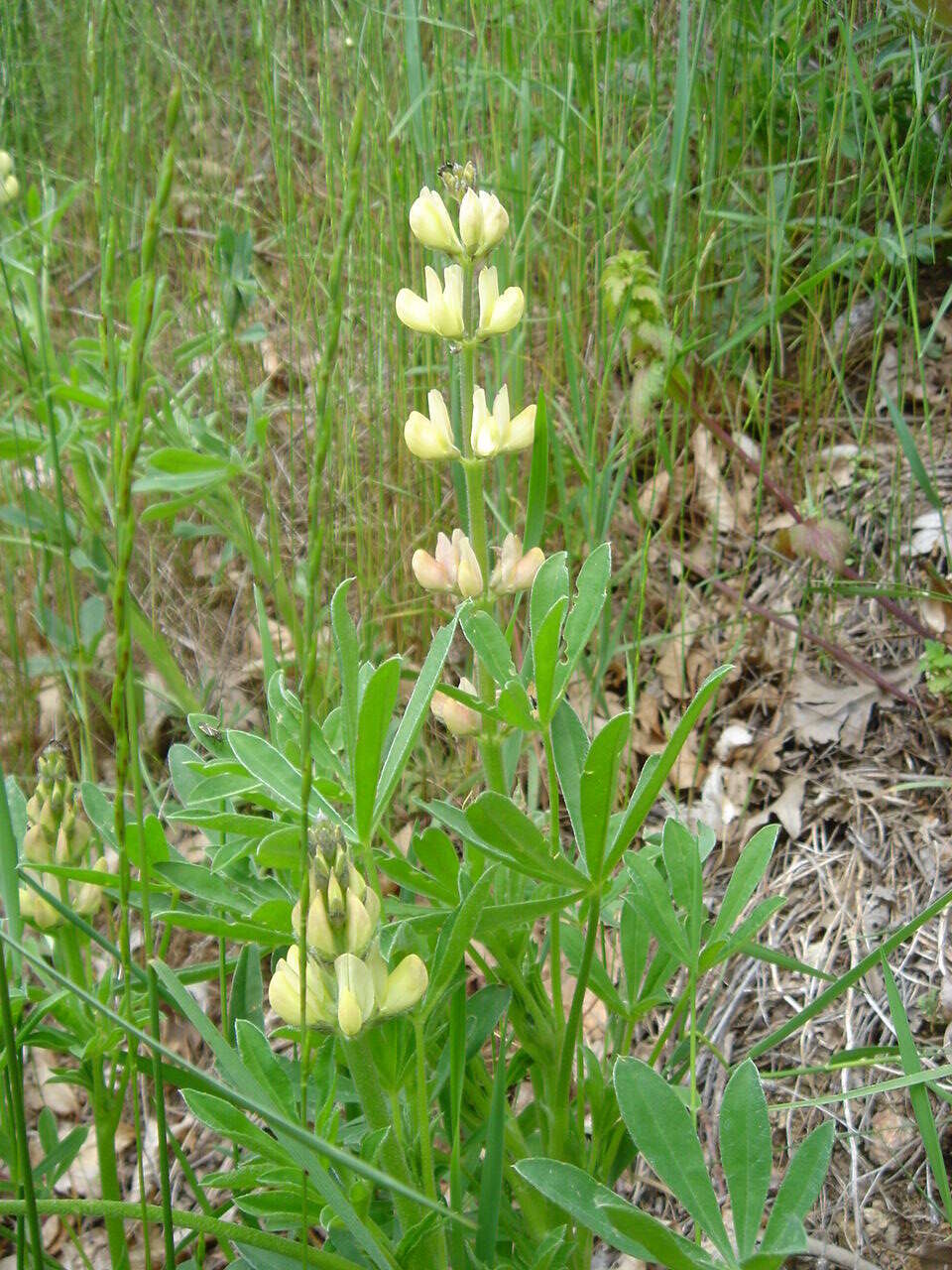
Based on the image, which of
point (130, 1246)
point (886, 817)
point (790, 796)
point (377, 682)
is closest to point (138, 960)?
point (130, 1246)

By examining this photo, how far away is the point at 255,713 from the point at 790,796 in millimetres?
999

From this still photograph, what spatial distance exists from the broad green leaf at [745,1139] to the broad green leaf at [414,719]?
1.11 ft

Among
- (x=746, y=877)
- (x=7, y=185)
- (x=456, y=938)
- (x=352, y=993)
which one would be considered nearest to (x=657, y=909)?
(x=746, y=877)

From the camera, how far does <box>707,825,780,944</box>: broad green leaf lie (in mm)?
1049

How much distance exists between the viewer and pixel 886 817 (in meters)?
1.68

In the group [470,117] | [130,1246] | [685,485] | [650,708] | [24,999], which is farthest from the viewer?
[470,117]

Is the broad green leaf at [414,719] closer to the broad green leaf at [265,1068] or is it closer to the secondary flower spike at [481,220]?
the broad green leaf at [265,1068]

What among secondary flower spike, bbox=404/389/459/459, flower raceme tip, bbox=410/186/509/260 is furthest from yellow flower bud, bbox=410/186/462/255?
secondary flower spike, bbox=404/389/459/459

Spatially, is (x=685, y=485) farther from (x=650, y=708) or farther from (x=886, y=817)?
(x=886, y=817)

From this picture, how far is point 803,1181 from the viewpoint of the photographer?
868 mm

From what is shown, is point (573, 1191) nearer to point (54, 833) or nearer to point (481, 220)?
point (54, 833)

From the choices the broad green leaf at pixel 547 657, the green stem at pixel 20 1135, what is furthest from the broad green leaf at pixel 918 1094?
the green stem at pixel 20 1135

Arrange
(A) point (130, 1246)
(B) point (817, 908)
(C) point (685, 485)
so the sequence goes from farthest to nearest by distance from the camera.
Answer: (C) point (685, 485) → (A) point (130, 1246) → (B) point (817, 908)

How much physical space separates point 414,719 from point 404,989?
216 millimetres
